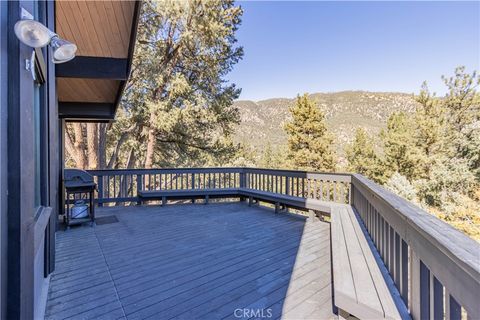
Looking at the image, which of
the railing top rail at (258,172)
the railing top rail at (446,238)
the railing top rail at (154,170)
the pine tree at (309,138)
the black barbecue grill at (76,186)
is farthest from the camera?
the pine tree at (309,138)

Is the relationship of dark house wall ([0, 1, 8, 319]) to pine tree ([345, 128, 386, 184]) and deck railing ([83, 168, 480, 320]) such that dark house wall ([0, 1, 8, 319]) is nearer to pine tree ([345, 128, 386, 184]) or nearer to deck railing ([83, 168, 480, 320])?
deck railing ([83, 168, 480, 320])

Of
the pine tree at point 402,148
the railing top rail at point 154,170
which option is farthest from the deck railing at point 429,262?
the pine tree at point 402,148

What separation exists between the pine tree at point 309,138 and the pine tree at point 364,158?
334 centimetres

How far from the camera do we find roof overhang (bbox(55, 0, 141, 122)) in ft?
10.1

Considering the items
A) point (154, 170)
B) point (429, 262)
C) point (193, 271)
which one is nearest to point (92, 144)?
point (154, 170)

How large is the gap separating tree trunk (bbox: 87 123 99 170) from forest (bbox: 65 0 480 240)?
0.03 meters

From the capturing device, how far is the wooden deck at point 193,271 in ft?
7.11

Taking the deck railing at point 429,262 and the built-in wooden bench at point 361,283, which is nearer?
the deck railing at point 429,262

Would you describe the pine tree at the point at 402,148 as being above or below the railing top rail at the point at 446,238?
above

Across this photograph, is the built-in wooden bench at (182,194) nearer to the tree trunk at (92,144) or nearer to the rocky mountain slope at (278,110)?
the tree trunk at (92,144)

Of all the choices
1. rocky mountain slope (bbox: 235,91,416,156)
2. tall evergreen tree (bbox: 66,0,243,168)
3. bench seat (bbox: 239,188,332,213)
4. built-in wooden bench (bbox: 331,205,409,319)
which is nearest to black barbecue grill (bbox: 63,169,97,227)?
bench seat (bbox: 239,188,332,213)

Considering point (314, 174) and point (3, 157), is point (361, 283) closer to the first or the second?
point (3, 157)

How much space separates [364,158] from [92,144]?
680 inches

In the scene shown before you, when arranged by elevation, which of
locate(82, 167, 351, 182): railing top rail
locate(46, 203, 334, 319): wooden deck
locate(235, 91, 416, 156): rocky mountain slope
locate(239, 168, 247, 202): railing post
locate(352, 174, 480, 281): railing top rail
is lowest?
locate(46, 203, 334, 319): wooden deck
